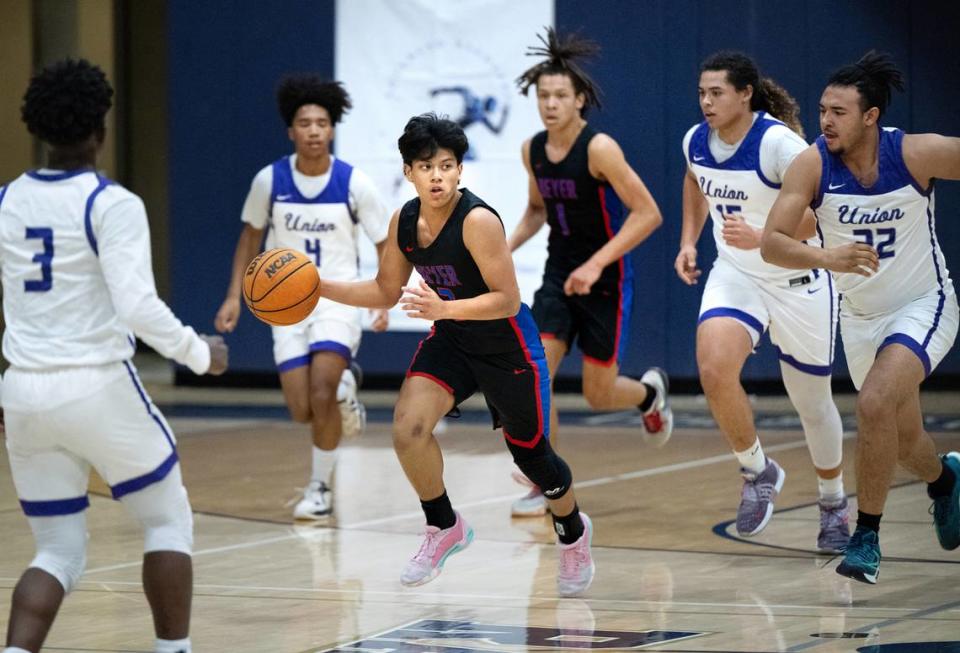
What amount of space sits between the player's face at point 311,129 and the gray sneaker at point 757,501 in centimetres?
286

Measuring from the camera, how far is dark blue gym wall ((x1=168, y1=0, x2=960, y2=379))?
12156 mm

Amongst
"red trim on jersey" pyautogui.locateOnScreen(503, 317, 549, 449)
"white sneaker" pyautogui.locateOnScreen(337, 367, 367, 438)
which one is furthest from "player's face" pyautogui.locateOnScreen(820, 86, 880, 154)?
"white sneaker" pyautogui.locateOnScreen(337, 367, 367, 438)

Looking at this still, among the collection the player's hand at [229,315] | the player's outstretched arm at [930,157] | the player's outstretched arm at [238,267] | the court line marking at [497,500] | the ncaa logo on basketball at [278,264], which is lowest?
the court line marking at [497,500]

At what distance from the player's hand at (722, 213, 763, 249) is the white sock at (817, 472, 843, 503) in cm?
111

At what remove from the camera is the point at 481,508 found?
7.89m

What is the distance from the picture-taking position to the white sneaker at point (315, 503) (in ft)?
24.8

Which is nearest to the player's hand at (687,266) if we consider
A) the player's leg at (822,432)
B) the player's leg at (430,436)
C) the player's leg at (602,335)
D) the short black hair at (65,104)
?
the player's leg at (822,432)

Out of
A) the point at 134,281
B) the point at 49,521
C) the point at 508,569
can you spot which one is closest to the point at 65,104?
the point at 134,281

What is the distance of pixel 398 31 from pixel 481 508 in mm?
6049

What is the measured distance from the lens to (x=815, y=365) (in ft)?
21.9

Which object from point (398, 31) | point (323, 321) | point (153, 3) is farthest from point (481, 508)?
point (153, 3)

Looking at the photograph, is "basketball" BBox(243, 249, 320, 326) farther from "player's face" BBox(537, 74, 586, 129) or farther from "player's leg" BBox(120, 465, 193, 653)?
"player's face" BBox(537, 74, 586, 129)

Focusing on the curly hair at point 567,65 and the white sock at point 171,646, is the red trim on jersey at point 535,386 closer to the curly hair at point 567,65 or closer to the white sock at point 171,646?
the white sock at point 171,646

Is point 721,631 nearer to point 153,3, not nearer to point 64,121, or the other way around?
point 64,121
